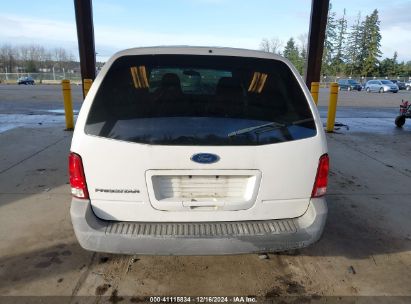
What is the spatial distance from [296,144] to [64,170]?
448 cm

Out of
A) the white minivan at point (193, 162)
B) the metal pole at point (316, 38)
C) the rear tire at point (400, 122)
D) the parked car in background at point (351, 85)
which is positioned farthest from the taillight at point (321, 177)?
the parked car in background at point (351, 85)

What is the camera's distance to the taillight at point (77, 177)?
2557mm

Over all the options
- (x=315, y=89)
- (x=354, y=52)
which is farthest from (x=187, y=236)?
(x=354, y=52)

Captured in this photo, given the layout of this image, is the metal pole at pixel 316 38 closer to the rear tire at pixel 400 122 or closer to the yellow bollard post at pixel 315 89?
the yellow bollard post at pixel 315 89

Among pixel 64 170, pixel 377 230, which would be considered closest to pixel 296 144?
pixel 377 230

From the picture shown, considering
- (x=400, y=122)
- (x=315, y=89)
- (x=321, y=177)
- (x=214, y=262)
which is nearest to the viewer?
(x=321, y=177)

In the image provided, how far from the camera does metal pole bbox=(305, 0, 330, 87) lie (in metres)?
9.98

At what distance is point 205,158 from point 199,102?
0.47 metres

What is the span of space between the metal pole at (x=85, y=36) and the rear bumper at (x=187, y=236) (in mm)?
8324

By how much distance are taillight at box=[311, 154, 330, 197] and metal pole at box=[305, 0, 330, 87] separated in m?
8.30

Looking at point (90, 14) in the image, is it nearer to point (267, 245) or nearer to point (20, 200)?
point (20, 200)

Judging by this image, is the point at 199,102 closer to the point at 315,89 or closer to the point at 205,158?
the point at 205,158

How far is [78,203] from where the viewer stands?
8.64ft

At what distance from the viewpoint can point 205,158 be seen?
2.50 metres
